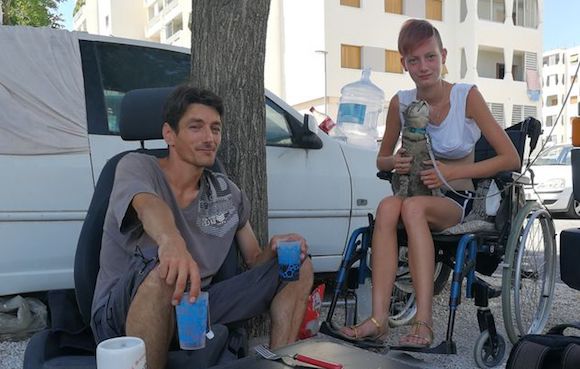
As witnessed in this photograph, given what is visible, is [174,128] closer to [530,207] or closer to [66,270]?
[66,270]

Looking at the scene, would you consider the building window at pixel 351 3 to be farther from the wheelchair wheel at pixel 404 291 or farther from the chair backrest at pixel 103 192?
the chair backrest at pixel 103 192

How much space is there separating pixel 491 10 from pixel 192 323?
29778 mm

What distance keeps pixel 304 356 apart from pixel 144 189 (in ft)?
2.97

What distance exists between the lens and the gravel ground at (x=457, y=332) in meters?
2.99

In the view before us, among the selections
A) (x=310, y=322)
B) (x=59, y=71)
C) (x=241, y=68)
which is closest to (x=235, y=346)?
(x=310, y=322)

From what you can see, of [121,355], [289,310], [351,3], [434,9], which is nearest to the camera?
[121,355]

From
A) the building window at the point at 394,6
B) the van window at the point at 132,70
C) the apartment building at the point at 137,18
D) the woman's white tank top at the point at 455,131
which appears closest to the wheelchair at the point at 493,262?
the woman's white tank top at the point at 455,131

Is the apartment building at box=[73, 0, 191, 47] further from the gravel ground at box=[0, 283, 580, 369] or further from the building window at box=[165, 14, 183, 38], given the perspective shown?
the gravel ground at box=[0, 283, 580, 369]

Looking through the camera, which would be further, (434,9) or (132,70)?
(434,9)

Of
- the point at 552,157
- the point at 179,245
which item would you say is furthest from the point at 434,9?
the point at 179,245

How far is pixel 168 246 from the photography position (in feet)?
6.47

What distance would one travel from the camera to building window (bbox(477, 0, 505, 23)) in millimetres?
27766

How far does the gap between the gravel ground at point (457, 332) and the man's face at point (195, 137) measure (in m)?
1.20

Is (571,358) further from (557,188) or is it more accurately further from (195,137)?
(557,188)
